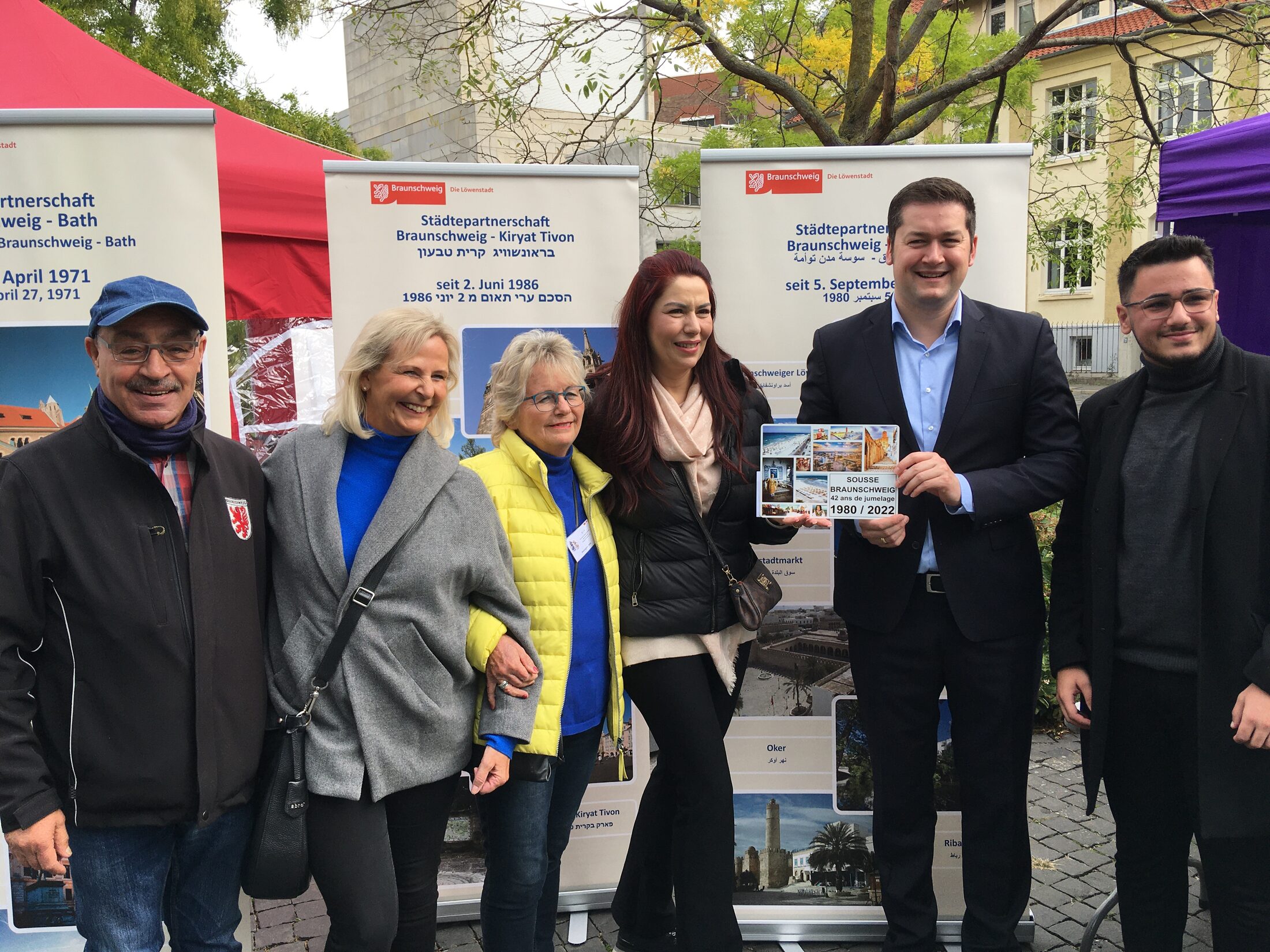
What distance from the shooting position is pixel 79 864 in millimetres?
2021

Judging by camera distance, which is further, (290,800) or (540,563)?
(540,563)

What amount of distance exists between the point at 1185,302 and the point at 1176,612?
816 mm

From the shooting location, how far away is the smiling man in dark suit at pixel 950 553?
267cm

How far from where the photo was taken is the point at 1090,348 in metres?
28.5

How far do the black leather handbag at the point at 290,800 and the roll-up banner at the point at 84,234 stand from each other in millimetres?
1171

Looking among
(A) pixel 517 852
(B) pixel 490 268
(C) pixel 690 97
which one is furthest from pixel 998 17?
(A) pixel 517 852

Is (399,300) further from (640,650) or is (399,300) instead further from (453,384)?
(640,650)

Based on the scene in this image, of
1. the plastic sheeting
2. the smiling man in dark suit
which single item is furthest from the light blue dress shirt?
the plastic sheeting

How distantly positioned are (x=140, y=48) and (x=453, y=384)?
14815mm

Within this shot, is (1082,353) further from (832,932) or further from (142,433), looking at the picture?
(142,433)

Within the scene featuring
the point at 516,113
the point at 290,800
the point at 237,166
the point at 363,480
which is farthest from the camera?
the point at 516,113

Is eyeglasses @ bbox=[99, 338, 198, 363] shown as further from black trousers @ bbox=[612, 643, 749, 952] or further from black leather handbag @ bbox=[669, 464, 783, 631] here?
black trousers @ bbox=[612, 643, 749, 952]

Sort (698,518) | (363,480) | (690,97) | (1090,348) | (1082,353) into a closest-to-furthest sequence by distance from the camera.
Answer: (363,480)
(698,518)
(690,97)
(1090,348)
(1082,353)

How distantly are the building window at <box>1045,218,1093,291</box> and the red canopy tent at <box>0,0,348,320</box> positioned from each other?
6.06m
